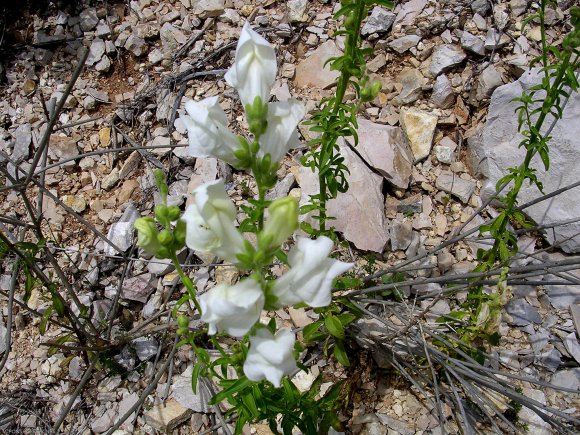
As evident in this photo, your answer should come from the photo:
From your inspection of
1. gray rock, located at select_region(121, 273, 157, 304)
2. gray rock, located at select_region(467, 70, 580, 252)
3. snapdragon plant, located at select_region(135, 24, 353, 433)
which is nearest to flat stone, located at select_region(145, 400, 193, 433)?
gray rock, located at select_region(121, 273, 157, 304)

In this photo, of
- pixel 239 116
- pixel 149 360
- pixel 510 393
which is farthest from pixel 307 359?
pixel 239 116

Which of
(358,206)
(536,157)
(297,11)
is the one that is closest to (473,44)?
(536,157)

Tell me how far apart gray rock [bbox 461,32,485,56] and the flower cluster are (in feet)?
8.07

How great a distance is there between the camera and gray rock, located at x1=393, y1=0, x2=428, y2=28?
398 centimetres

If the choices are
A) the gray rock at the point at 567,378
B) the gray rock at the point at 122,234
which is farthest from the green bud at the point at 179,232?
the gray rock at the point at 567,378

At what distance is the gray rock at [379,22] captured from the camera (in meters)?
3.97

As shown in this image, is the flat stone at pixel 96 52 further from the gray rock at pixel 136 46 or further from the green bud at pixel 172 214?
the green bud at pixel 172 214

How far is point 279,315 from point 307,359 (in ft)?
1.02

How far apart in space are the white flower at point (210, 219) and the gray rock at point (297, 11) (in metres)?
2.85

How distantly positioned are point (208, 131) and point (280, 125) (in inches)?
9.7

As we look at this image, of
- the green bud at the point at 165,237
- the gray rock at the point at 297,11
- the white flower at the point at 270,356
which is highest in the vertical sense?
the gray rock at the point at 297,11

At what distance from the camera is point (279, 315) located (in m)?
3.11

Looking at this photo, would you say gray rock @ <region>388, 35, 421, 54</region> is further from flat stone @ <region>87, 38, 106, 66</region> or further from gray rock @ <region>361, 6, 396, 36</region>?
flat stone @ <region>87, 38, 106, 66</region>

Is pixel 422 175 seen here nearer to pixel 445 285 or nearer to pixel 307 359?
pixel 445 285
